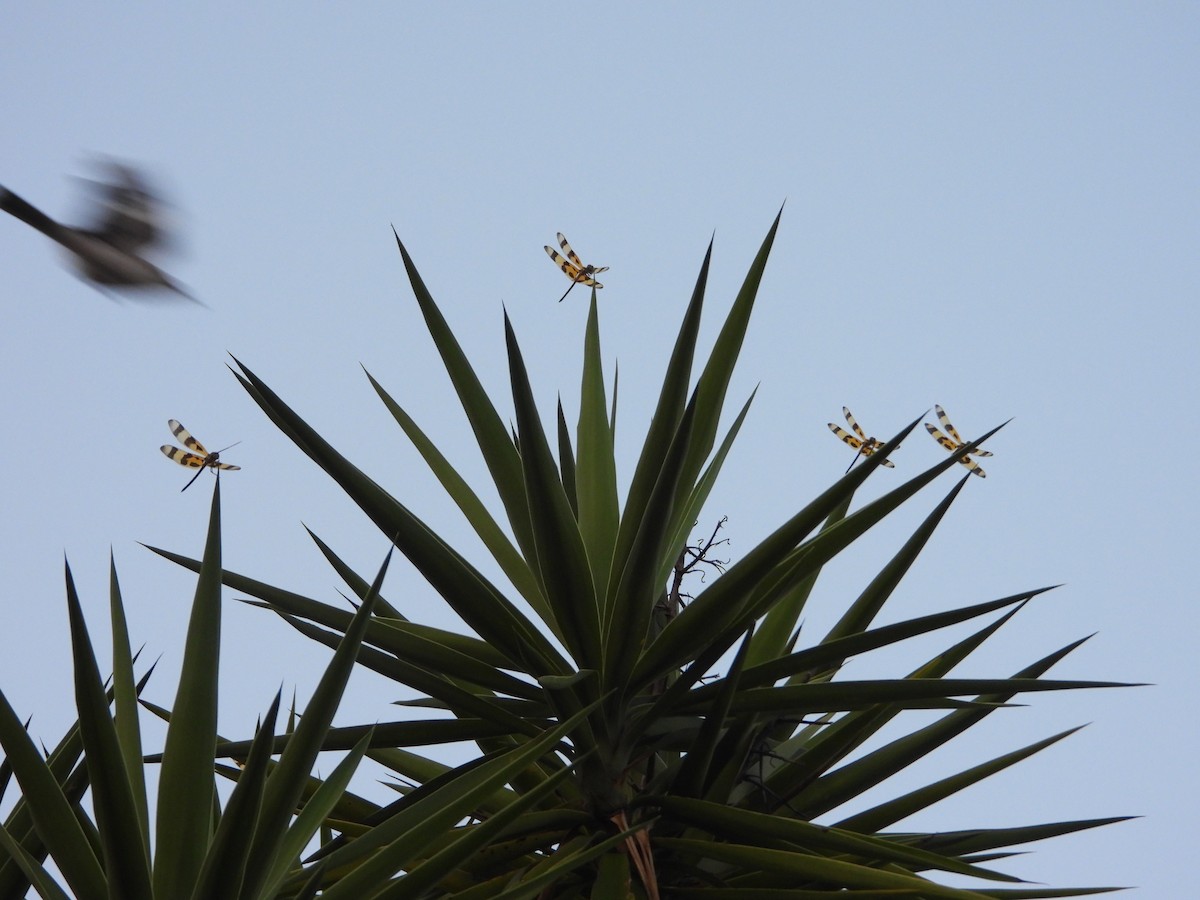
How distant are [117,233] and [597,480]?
6.68 feet

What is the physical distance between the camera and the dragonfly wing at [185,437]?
9.11 ft

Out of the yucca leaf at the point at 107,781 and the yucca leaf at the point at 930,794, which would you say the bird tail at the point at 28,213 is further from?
the yucca leaf at the point at 930,794

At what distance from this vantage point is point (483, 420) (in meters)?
2.52

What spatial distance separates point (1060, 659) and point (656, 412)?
1.02m

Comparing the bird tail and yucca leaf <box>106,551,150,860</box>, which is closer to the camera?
the bird tail

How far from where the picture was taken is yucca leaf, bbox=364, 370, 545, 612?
279 centimetres

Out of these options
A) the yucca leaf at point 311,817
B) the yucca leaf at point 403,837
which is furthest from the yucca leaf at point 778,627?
the yucca leaf at point 311,817

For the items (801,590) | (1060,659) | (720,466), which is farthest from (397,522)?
(1060,659)

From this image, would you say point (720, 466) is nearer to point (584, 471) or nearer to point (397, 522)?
point (584, 471)

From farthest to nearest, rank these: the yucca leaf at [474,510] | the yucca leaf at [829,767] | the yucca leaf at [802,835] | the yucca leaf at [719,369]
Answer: the yucca leaf at [474,510], the yucca leaf at [719,369], the yucca leaf at [829,767], the yucca leaf at [802,835]

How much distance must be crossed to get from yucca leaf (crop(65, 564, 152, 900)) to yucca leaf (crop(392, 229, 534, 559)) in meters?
1.10

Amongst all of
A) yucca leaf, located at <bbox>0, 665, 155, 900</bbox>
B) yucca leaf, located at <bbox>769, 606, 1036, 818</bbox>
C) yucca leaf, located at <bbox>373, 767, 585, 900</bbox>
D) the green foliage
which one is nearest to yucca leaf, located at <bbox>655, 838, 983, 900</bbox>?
the green foliage

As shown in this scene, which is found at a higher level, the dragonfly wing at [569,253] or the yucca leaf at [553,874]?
the dragonfly wing at [569,253]

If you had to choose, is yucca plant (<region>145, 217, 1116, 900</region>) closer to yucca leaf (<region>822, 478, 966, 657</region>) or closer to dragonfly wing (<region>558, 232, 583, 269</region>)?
yucca leaf (<region>822, 478, 966, 657</region>)
